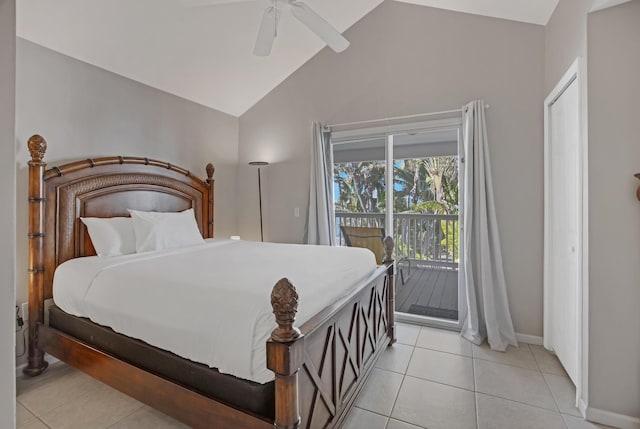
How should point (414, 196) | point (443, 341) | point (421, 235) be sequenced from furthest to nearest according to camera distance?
point (421, 235) < point (414, 196) < point (443, 341)

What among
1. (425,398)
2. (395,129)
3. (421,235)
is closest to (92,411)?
(425,398)

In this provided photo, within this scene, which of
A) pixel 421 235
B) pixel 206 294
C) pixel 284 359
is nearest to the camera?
pixel 284 359

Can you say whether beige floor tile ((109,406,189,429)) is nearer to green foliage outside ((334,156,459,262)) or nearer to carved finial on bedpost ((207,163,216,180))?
carved finial on bedpost ((207,163,216,180))

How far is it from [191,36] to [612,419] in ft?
14.2

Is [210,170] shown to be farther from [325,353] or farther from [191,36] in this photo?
[325,353]

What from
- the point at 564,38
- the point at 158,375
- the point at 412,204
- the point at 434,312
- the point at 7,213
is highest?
the point at 564,38

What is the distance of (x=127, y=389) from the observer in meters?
1.78

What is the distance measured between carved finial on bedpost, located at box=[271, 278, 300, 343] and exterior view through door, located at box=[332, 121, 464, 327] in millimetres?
2502

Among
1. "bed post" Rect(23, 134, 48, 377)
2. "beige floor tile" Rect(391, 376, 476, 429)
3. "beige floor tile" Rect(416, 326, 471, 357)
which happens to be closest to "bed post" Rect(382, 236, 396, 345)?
"beige floor tile" Rect(416, 326, 471, 357)

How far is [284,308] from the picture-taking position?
4.08 feet

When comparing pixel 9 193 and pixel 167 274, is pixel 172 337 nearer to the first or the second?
pixel 167 274

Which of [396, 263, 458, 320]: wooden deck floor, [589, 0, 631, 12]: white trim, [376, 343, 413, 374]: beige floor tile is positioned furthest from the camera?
[396, 263, 458, 320]: wooden deck floor

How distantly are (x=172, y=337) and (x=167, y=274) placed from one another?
1.42ft

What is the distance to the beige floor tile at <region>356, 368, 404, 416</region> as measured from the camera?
2.04 metres
